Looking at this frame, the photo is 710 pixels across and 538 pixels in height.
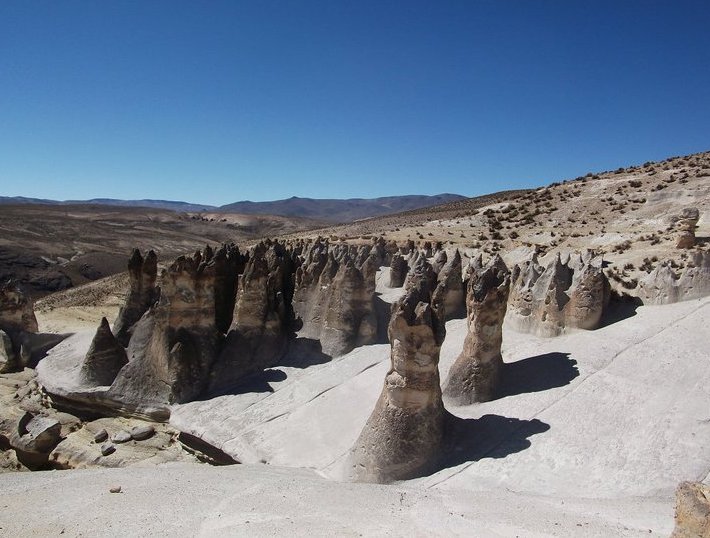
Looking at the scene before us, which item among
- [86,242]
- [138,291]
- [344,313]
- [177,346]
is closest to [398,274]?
[344,313]

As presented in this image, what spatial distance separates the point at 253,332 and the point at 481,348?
668 centimetres

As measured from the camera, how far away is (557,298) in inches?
490

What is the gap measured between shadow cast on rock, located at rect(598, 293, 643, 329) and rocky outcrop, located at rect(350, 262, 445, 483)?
5.16 metres

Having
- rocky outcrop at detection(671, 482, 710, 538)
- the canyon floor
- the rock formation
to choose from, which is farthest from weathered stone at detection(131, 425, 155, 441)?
rocky outcrop at detection(671, 482, 710, 538)

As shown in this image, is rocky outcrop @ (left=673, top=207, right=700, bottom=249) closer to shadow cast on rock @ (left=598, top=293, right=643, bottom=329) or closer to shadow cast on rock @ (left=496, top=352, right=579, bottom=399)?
shadow cast on rock @ (left=598, top=293, right=643, bottom=329)

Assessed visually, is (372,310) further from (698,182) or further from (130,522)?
(698,182)

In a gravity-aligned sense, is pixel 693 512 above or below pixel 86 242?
below

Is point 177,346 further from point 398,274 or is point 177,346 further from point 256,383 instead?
point 398,274

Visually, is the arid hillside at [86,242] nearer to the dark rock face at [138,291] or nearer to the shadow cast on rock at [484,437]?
the dark rock face at [138,291]

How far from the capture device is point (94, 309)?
2536cm

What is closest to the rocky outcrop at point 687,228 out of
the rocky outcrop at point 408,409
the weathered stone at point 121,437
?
the rocky outcrop at point 408,409

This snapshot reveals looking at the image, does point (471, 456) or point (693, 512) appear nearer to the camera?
point (693, 512)

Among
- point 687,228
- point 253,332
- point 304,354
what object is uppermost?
point 687,228

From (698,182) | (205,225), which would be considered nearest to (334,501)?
(698,182)
